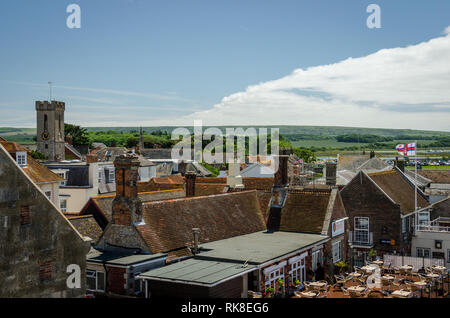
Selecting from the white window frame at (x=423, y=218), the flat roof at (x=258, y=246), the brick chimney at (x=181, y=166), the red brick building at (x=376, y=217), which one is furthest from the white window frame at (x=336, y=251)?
the brick chimney at (x=181, y=166)

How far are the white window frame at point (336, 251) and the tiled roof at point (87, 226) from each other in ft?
51.8

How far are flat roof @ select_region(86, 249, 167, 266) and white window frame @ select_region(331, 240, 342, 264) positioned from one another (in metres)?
14.0

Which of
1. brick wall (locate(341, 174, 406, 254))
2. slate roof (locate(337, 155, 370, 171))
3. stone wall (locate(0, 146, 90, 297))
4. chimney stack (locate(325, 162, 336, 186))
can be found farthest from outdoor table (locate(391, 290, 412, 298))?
slate roof (locate(337, 155, 370, 171))

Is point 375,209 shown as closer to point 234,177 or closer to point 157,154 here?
point 234,177

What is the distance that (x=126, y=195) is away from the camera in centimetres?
2528

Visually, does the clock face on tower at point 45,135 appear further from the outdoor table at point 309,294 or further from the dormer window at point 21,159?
the outdoor table at point 309,294

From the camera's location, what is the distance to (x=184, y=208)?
2952cm

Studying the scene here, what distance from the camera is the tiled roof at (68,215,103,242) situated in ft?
93.7

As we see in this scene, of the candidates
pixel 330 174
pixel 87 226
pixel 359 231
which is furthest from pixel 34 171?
pixel 359 231

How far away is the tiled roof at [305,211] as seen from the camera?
33000 millimetres

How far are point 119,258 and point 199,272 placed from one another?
4.48 m
